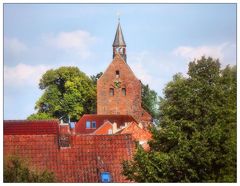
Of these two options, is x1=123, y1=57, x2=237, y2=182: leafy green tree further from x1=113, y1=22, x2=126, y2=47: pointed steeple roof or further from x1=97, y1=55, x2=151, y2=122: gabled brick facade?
x1=113, y1=22, x2=126, y2=47: pointed steeple roof

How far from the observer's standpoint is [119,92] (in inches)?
1642

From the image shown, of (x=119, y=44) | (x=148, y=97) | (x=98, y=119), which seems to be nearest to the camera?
(x=98, y=119)

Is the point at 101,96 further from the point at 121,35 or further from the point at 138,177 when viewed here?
the point at 138,177

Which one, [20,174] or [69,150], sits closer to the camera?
[20,174]

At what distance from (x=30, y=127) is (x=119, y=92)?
22.1 metres

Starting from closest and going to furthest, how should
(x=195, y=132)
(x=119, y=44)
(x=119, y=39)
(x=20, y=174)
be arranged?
(x=20, y=174) < (x=195, y=132) < (x=119, y=44) < (x=119, y=39)

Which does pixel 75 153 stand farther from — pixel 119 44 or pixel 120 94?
pixel 119 44

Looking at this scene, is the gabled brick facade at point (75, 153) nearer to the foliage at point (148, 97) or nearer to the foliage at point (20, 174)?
the foliage at point (20, 174)

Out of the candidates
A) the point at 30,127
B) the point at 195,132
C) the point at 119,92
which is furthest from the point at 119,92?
the point at 195,132

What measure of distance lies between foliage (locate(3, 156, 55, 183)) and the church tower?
28.2 metres

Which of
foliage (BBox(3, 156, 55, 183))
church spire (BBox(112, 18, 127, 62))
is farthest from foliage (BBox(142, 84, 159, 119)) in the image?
foliage (BBox(3, 156, 55, 183))

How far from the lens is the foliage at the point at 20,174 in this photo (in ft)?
40.8

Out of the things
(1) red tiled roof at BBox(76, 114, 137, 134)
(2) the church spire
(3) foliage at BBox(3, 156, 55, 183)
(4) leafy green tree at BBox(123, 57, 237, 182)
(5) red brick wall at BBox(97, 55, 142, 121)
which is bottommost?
(3) foliage at BBox(3, 156, 55, 183)

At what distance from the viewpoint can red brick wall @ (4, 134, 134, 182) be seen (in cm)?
1631
